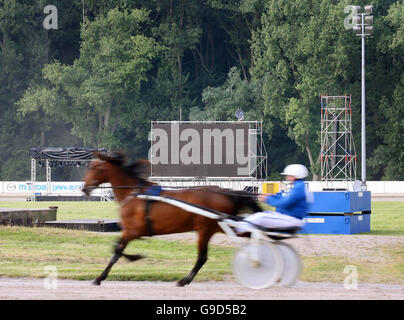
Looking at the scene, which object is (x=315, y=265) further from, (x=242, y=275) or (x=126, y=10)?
(x=126, y=10)

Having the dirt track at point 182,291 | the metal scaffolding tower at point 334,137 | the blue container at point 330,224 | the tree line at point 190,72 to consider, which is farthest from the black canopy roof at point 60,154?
the dirt track at point 182,291

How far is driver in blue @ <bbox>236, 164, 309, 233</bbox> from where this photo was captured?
10352 millimetres

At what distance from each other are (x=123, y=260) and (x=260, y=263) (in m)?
5.77

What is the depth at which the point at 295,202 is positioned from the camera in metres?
10.5

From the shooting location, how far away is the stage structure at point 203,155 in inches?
Result: 1599

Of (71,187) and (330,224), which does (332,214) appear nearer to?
(330,224)

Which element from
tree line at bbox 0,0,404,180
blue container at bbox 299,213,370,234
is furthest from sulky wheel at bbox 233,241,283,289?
tree line at bbox 0,0,404,180

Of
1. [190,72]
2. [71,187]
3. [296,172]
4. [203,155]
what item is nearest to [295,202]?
[296,172]

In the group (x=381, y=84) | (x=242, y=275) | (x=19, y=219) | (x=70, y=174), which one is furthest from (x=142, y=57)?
(x=242, y=275)

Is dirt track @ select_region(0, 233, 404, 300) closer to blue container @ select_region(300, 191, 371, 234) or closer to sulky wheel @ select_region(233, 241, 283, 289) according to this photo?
sulky wheel @ select_region(233, 241, 283, 289)

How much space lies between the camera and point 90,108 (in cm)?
6744

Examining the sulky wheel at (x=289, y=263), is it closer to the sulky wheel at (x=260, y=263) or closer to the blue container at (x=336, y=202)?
the sulky wheel at (x=260, y=263)
